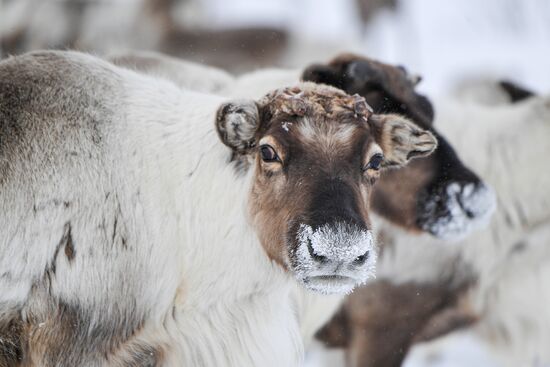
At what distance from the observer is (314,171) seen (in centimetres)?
331

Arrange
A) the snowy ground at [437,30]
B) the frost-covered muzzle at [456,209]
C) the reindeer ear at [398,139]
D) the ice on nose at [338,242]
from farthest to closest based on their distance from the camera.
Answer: the snowy ground at [437,30]
the frost-covered muzzle at [456,209]
the reindeer ear at [398,139]
the ice on nose at [338,242]

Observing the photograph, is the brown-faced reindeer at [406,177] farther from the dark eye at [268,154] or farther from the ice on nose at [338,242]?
the ice on nose at [338,242]

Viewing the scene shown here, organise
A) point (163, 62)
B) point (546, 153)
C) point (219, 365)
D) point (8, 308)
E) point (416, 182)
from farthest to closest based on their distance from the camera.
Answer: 1. point (546, 153)
2. point (163, 62)
3. point (416, 182)
4. point (219, 365)
5. point (8, 308)

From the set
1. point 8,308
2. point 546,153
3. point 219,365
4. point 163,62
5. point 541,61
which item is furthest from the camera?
point 541,61

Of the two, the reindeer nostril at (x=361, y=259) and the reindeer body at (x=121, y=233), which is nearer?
the reindeer nostril at (x=361, y=259)

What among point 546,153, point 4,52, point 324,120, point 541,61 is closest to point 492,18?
point 541,61

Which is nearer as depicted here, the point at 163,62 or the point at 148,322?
the point at 148,322

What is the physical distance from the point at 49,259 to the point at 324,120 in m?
1.11

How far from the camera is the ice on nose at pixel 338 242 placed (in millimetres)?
3111

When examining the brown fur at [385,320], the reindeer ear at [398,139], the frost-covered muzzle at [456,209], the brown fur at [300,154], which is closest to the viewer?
the brown fur at [300,154]

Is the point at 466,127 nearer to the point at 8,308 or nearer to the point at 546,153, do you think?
the point at 546,153

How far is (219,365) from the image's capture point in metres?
3.70

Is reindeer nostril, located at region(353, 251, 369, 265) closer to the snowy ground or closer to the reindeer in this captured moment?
the reindeer

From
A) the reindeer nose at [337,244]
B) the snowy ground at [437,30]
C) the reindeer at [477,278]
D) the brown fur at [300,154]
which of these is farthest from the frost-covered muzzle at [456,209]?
the snowy ground at [437,30]
